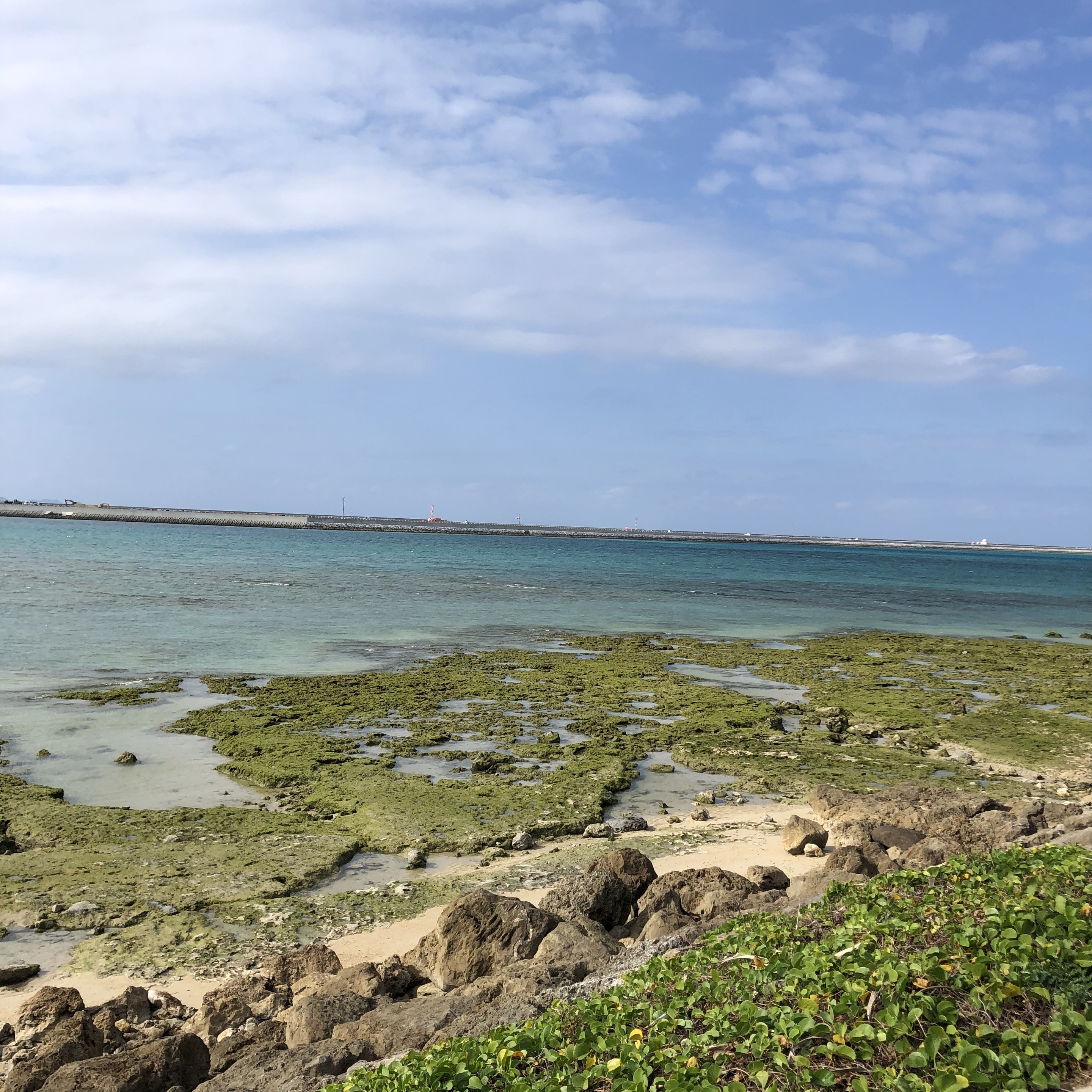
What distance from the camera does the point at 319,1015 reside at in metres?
5.93

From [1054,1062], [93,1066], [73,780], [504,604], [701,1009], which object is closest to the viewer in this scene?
[1054,1062]

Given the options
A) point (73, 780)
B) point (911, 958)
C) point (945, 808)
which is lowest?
point (73, 780)

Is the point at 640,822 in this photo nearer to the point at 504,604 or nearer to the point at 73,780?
the point at 73,780

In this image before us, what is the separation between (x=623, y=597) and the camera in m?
46.5

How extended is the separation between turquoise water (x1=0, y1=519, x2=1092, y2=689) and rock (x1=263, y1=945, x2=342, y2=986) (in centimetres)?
1450

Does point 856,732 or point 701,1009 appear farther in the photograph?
point 856,732

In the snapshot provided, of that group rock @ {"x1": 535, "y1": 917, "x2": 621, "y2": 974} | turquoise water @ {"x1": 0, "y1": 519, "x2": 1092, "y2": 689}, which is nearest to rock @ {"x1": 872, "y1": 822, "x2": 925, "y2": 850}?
rock @ {"x1": 535, "y1": 917, "x2": 621, "y2": 974}

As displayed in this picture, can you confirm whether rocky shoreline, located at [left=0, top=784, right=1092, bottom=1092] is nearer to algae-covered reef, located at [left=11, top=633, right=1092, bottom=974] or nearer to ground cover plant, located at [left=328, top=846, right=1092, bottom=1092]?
ground cover plant, located at [left=328, top=846, right=1092, bottom=1092]

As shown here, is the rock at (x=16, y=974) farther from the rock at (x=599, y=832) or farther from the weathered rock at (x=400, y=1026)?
the rock at (x=599, y=832)

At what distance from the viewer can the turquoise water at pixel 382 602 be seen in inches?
959

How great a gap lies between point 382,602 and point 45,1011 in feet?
109

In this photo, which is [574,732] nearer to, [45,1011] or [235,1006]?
[235,1006]

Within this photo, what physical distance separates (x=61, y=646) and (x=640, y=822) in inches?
730

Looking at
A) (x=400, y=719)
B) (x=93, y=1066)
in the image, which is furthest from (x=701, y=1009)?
(x=400, y=719)
